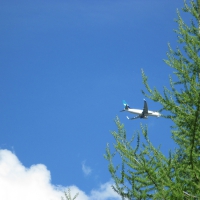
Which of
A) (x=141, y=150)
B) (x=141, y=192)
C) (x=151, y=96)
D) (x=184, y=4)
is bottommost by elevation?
(x=141, y=192)

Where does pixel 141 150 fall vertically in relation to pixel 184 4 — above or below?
below

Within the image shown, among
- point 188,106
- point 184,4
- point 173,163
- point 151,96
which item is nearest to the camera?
point 173,163

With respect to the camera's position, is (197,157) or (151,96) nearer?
(197,157)

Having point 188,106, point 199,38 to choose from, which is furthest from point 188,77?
point 199,38

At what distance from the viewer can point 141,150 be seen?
6.98 meters

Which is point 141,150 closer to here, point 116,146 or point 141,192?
point 116,146

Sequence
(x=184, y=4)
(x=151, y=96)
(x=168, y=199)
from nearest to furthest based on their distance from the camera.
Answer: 1. (x=168, y=199)
2. (x=151, y=96)
3. (x=184, y=4)

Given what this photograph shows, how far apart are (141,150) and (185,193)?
1.27 metres

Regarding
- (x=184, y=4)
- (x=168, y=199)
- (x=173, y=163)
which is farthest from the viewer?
(x=184, y=4)

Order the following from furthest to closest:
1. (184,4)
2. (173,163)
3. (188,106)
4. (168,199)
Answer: (184,4) → (188,106) → (173,163) → (168,199)

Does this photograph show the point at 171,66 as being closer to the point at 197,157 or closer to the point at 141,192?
the point at 197,157

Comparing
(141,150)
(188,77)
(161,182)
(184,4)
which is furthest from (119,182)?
(184,4)

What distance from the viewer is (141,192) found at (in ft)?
24.0

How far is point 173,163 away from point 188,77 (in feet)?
5.87
